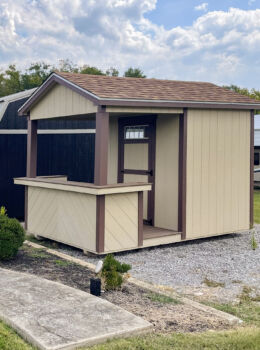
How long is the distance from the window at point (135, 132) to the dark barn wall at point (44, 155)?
8.16 ft

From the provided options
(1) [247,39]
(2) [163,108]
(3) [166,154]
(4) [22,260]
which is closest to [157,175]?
(3) [166,154]

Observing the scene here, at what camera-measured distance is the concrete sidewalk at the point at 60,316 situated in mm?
4086

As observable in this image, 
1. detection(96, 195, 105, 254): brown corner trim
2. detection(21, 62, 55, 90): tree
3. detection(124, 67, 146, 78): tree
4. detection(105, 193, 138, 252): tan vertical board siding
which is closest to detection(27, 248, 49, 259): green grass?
detection(96, 195, 105, 254): brown corner trim

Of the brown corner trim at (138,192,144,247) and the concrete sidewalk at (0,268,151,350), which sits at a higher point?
the brown corner trim at (138,192,144,247)

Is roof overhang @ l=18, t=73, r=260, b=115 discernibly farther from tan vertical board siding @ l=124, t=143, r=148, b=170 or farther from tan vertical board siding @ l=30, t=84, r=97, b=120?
tan vertical board siding @ l=124, t=143, r=148, b=170

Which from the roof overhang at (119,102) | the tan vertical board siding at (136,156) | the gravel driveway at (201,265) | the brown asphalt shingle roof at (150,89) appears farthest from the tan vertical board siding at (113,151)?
the gravel driveway at (201,265)

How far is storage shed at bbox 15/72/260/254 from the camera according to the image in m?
7.73

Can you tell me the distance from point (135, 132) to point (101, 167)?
228 cm

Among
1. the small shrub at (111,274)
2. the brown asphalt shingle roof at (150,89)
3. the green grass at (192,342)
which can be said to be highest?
the brown asphalt shingle roof at (150,89)

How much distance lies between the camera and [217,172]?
9.10 meters

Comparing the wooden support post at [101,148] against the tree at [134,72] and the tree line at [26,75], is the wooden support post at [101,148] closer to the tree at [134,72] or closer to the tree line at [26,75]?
the tree line at [26,75]

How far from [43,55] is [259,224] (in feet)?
101

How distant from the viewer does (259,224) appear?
1177 cm

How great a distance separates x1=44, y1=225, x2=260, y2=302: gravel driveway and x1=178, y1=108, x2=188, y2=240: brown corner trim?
0.45 m
